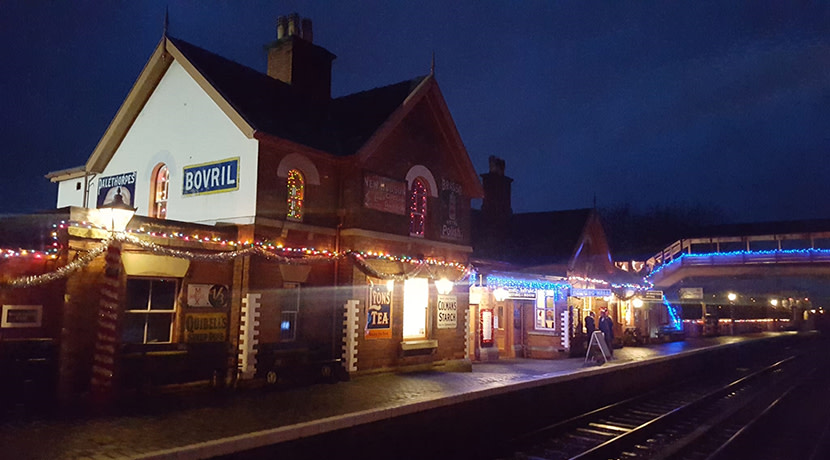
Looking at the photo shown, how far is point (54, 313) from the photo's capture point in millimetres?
11242

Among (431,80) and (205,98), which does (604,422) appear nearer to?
(431,80)

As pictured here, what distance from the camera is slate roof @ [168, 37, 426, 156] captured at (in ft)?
51.2

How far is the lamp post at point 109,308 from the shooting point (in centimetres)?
1134

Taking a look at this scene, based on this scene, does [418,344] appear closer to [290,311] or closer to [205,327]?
[290,311]

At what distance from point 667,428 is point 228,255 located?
9.98 metres

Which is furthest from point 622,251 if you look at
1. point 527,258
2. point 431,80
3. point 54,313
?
point 54,313

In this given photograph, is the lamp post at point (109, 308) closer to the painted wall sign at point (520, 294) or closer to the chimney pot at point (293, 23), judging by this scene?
the chimney pot at point (293, 23)

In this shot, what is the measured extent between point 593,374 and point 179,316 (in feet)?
30.1

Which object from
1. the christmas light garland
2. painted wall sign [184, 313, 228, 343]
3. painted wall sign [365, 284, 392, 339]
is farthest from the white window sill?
the christmas light garland

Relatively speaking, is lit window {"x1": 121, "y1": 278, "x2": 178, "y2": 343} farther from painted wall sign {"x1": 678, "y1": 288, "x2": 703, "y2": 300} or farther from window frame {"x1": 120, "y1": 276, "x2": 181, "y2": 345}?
painted wall sign {"x1": 678, "y1": 288, "x2": 703, "y2": 300}

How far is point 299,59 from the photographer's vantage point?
63.9 feet

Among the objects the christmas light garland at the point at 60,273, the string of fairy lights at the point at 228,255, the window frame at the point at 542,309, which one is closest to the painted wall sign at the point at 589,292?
the window frame at the point at 542,309

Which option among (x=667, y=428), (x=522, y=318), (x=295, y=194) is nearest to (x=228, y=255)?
(x=295, y=194)

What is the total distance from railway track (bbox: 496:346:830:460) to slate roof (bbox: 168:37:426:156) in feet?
28.5
